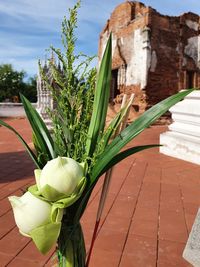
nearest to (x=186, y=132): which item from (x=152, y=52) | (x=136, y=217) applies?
(x=136, y=217)

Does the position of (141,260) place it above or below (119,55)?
below

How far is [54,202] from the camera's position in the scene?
0.82 m

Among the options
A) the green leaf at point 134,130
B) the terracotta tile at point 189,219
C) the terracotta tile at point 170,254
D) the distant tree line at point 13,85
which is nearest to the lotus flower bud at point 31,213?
the green leaf at point 134,130

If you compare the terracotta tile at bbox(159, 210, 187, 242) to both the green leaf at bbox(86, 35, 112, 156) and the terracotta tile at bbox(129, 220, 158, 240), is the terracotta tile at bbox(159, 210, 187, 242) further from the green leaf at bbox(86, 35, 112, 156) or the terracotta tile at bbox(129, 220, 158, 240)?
the green leaf at bbox(86, 35, 112, 156)

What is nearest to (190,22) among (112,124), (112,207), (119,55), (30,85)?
(119,55)

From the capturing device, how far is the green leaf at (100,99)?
2.98 feet

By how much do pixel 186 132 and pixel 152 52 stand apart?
8.20m

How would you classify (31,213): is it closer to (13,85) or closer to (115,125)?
(115,125)

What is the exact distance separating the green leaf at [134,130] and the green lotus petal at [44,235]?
186 mm

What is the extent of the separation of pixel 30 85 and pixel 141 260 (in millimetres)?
30321

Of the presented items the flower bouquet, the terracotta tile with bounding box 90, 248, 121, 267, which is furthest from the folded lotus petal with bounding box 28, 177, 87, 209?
the terracotta tile with bounding box 90, 248, 121, 267

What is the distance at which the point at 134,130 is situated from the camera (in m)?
0.89

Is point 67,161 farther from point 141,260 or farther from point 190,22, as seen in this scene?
point 190,22

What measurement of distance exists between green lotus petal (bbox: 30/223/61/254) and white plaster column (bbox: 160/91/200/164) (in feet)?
11.1
